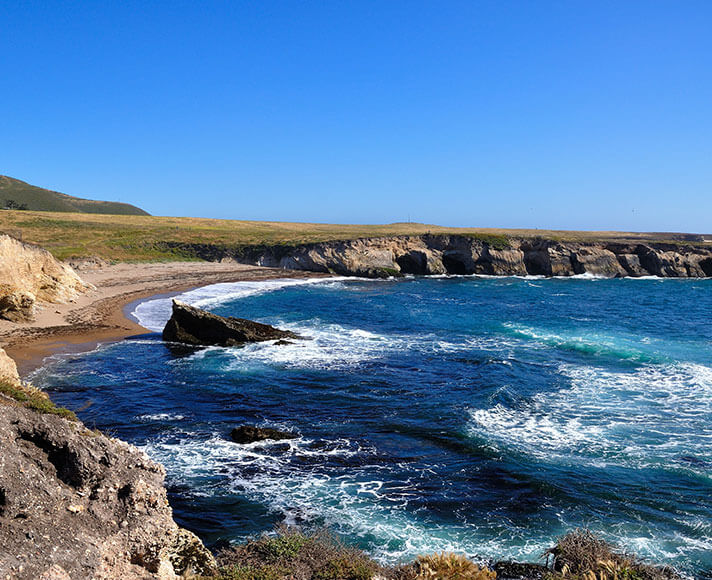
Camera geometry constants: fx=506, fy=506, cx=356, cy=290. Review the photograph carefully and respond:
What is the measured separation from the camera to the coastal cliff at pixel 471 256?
7000 cm

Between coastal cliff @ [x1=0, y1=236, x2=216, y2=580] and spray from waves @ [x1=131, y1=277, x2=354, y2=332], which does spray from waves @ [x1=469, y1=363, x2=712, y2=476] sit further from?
spray from waves @ [x1=131, y1=277, x2=354, y2=332]

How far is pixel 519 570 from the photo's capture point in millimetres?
9602

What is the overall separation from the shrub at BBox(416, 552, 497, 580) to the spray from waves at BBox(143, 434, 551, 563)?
6.91 feet

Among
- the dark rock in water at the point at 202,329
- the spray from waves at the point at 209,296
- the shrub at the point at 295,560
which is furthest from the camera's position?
the spray from waves at the point at 209,296

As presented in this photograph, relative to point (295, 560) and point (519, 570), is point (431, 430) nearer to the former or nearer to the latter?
point (519, 570)

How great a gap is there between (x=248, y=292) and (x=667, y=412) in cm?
3812

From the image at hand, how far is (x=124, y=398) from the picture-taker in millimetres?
19516

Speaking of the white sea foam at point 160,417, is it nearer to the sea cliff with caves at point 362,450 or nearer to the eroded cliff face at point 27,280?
the sea cliff with caves at point 362,450

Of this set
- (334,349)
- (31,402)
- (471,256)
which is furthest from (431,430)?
(471,256)

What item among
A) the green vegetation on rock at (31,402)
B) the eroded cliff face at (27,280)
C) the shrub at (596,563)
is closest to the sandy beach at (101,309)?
the eroded cliff face at (27,280)

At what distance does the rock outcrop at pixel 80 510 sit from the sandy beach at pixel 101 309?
1670 cm

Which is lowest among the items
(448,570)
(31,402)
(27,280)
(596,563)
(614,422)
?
(614,422)

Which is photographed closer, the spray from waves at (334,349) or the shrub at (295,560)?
the shrub at (295,560)

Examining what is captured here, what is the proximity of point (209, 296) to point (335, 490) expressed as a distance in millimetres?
35551
